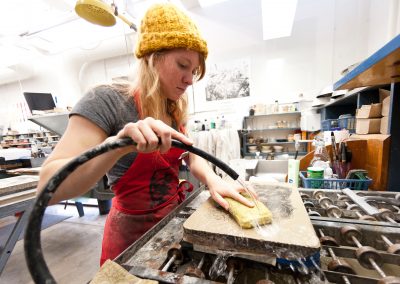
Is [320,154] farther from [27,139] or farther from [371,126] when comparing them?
[27,139]

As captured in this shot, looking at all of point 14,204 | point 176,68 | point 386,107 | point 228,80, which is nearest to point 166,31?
point 176,68

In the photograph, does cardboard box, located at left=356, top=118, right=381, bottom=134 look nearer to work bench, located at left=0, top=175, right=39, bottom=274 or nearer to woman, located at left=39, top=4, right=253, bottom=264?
woman, located at left=39, top=4, right=253, bottom=264

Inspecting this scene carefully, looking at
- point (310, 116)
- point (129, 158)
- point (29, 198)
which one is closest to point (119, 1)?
point (29, 198)

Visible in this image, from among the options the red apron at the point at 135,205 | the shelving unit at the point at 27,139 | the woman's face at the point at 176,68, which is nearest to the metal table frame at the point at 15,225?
the red apron at the point at 135,205

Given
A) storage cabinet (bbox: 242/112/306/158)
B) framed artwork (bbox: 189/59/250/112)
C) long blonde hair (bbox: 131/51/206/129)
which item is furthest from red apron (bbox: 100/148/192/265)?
framed artwork (bbox: 189/59/250/112)

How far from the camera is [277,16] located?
97.8 inches

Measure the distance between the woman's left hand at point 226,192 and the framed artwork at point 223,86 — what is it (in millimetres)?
3172

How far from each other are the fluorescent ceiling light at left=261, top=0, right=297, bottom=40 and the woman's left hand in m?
2.47

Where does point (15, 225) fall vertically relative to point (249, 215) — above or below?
below

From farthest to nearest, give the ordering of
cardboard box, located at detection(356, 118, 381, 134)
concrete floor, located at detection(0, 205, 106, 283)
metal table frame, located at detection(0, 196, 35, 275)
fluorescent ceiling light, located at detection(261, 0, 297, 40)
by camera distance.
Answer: fluorescent ceiling light, located at detection(261, 0, 297, 40) → concrete floor, located at detection(0, 205, 106, 283) → metal table frame, located at detection(0, 196, 35, 275) → cardboard box, located at detection(356, 118, 381, 134)

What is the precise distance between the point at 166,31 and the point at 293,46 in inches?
137

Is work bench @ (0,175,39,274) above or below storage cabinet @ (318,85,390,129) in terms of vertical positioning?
below

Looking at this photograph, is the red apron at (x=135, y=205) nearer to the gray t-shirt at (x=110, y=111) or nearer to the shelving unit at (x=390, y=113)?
the gray t-shirt at (x=110, y=111)

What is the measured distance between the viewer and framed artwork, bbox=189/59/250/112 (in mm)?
3684
